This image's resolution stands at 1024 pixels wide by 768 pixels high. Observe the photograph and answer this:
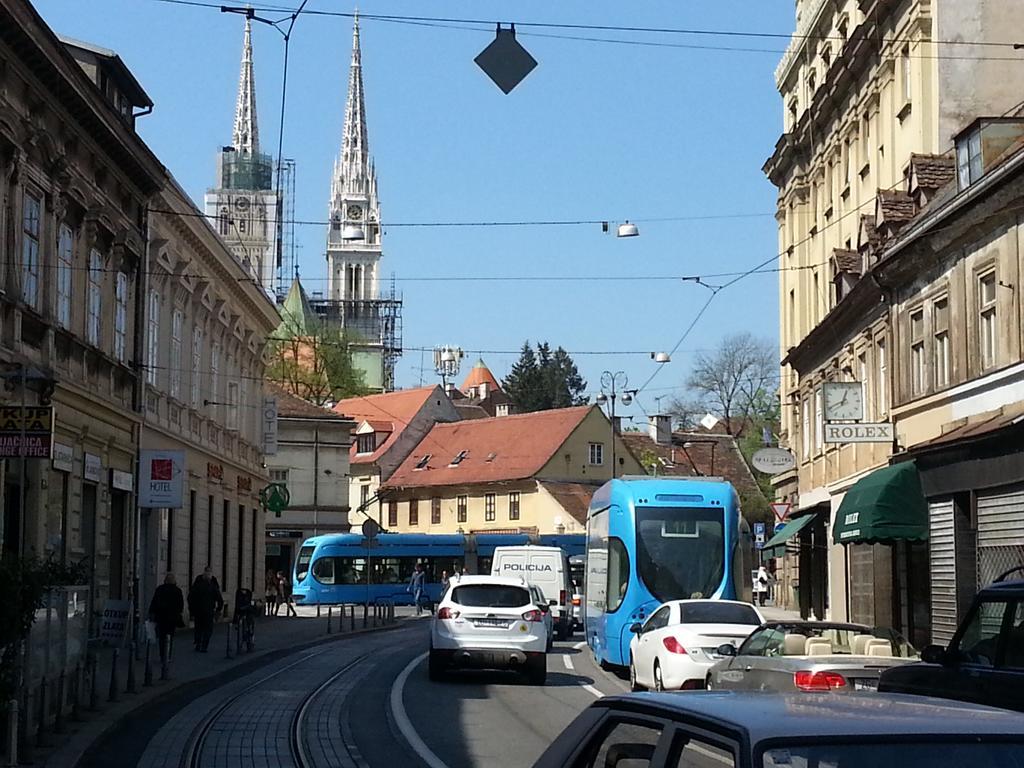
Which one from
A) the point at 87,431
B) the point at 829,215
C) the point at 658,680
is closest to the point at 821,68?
the point at 829,215

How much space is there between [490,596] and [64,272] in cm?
1034

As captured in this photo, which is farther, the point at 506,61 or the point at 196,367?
the point at 196,367

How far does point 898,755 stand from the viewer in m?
4.39

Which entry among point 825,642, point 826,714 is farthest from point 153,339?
point 826,714

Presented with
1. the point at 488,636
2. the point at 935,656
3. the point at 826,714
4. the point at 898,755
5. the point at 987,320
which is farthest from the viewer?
the point at 987,320

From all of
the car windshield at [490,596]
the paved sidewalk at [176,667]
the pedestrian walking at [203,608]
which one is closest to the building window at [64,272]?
the paved sidewalk at [176,667]

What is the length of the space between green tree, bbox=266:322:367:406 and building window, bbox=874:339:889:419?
6658 cm

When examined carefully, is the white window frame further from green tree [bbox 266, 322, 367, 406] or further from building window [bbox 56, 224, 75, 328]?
green tree [bbox 266, 322, 367, 406]

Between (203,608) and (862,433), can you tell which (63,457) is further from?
(862,433)

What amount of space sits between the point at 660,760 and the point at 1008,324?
21171 millimetres

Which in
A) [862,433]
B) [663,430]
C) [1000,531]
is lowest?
[1000,531]

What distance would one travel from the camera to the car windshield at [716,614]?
21.4 metres

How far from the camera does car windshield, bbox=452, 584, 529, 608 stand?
24.4 metres

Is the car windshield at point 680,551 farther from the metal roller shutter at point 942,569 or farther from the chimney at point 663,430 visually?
the chimney at point 663,430
